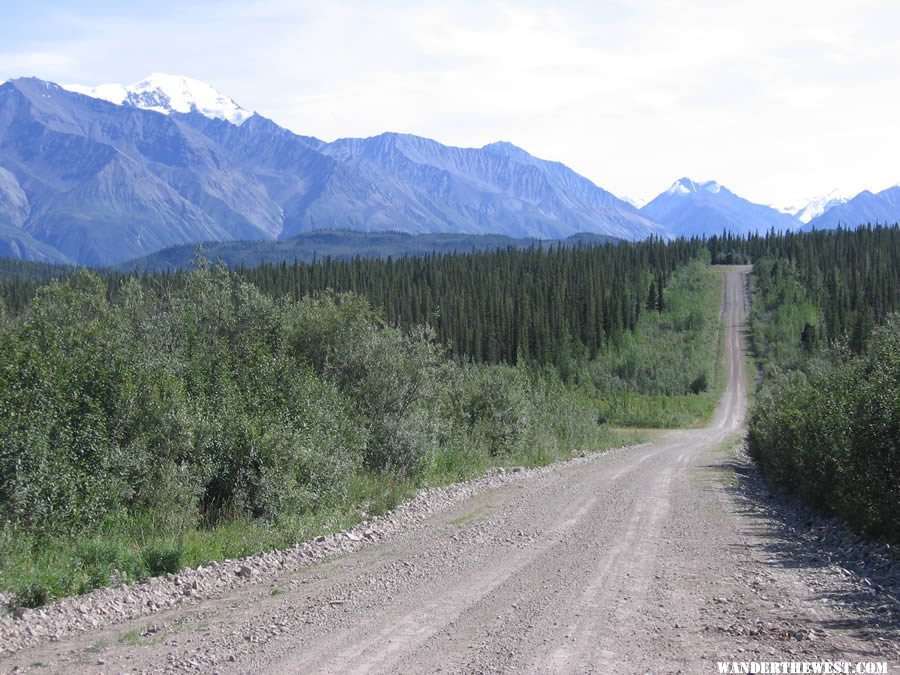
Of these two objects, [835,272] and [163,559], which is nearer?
[163,559]

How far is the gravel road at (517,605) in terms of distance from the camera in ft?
25.0

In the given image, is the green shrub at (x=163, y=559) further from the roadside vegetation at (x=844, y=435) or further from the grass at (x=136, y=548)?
the roadside vegetation at (x=844, y=435)

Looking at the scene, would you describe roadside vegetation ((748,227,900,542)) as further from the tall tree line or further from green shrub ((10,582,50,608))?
the tall tree line

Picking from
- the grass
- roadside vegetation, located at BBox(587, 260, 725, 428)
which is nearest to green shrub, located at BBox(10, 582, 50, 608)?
the grass

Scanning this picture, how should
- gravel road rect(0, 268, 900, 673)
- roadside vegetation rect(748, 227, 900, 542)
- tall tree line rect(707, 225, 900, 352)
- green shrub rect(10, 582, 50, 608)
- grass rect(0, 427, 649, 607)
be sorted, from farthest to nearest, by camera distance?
1. tall tree line rect(707, 225, 900, 352)
2. roadside vegetation rect(748, 227, 900, 542)
3. grass rect(0, 427, 649, 607)
4. green shrub rect(10, 582, 50, 608)
5. gravel road rect(0, 268, 900, 673)

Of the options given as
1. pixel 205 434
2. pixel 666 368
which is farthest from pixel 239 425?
pixel 666 368

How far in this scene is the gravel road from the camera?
7605mm

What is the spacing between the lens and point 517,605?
31.2 ft

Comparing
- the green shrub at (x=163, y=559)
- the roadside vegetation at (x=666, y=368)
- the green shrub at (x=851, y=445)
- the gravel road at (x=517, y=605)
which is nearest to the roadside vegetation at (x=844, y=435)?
the green shrub at (x=851, y=445)

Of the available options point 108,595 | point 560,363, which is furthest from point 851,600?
point 560,363

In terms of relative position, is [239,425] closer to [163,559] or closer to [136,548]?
[136,548]

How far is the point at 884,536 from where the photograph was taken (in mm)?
12859

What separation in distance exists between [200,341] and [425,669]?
69.8 feet

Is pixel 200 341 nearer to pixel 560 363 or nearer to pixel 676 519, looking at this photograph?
pixel 676 519
